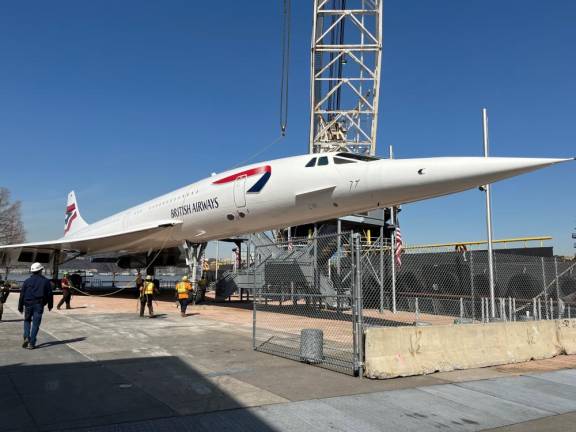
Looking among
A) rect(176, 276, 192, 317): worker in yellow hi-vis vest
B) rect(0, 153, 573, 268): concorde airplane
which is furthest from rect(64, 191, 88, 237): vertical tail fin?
rect(176, 276, 192, 317): worker in yellow hi-vis vest

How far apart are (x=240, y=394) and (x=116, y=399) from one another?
1443mm

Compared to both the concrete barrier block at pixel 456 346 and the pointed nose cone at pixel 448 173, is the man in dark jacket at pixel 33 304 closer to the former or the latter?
the concrete barrier block at pixel 456 346

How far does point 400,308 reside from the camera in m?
20.1

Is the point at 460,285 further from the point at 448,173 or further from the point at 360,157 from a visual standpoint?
the point at 448,173

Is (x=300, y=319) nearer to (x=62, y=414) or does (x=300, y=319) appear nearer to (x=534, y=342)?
(x=534, y=342)

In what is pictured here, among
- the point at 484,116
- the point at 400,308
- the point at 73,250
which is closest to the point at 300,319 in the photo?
the point at 400,308

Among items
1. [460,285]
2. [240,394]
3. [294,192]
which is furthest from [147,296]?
[460,285]

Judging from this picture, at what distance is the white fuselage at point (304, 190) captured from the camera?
10.5m

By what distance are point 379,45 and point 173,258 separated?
21.9m

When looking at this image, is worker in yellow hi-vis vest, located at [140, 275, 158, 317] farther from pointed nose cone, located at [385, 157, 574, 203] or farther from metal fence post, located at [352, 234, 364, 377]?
metal fence post, located at [352, 234, 364, 377]

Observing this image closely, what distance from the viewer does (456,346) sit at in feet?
25.3

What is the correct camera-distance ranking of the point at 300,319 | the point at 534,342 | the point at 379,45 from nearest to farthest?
the point at 534,342 → the point at 300,319 → the point at 379,45

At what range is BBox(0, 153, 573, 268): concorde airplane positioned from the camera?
10.6 metres

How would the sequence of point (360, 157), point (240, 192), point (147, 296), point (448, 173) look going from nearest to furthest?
point (448, 173), point (360, 157), point (147, 296), point (240, 192)
